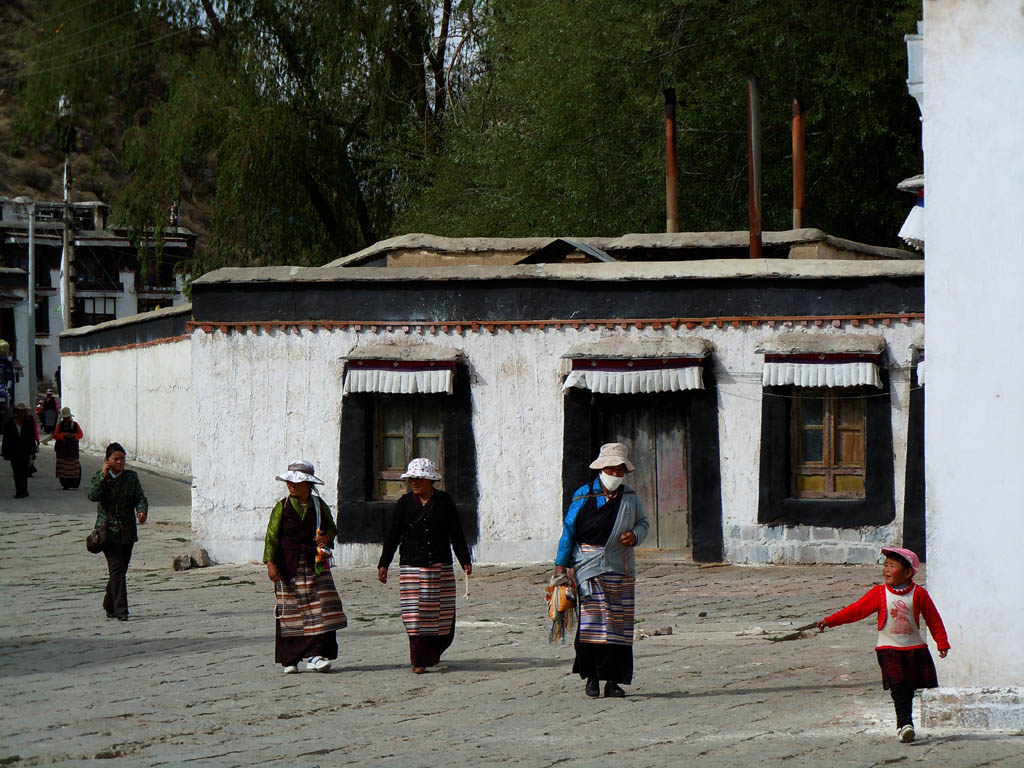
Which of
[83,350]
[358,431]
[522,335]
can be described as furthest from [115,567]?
[83,350]

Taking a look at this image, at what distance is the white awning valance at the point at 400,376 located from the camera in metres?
15.4

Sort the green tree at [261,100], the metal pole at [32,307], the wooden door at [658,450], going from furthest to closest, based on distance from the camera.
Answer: the metal pole at [32,307]
the green tree at [261,100]
the wooden door at [658,450]

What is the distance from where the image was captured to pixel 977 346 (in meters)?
7.47

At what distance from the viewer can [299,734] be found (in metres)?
7.60

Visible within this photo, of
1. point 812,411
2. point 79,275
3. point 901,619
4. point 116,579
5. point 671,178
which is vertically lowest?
point 116,579

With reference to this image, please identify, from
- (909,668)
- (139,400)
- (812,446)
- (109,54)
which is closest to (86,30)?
(109,54)

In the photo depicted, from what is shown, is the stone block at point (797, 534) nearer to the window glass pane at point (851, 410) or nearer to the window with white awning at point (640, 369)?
the window glass pane at point (851, 410)

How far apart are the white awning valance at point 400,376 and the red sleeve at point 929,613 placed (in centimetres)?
859

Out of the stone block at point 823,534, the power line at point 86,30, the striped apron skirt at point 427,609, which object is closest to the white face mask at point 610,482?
the striped apron skirt at point 427,609

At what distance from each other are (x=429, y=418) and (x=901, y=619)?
30.3ft

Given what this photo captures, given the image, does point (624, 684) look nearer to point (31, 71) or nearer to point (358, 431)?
point (358, 431)

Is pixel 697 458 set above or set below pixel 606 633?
above

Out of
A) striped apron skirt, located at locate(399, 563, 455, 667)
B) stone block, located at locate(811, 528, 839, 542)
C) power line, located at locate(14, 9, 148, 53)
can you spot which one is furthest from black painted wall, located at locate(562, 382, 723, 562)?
power line, located at locate(14, 9, 148, 53)

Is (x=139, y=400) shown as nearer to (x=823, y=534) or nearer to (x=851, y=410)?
(x=823, y=534)
